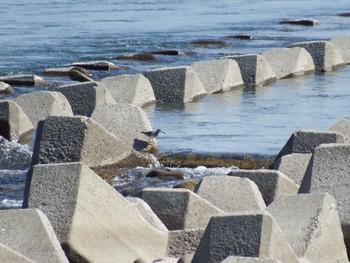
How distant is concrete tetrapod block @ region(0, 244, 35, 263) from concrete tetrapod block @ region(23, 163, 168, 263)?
75 centimetres

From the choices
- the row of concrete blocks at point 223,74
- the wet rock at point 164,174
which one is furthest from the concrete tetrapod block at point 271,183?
the row of concrete blocks at point 223,74

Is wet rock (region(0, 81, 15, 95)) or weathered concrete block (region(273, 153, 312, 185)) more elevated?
weathered concrete block (region(273, 153, 312, 185))

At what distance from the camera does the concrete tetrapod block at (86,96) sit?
47.4ft

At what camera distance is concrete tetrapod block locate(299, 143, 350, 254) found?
8656mm

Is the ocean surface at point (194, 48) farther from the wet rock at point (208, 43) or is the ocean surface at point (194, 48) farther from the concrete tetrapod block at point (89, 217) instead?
the concrete tetrapod block at point (89, 217)

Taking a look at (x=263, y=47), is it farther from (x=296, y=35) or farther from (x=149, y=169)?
(x=149, y=169)

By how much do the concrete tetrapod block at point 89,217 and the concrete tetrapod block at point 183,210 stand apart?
1.46ft

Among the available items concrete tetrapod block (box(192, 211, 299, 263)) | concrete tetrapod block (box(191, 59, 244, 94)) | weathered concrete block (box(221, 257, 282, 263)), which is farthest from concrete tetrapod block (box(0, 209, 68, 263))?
concrete tetrapod block (box(191, 59, 244, 94))

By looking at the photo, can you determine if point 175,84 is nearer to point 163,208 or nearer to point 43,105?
point 43,105

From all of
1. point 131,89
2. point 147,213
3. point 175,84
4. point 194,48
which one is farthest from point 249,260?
point 194,48

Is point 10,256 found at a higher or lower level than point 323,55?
higher

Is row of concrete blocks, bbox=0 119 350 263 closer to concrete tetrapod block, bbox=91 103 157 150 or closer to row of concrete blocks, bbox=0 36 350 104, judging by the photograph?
concrete tetrapod block, bbox=91 103 157 150

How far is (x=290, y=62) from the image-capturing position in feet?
63.3

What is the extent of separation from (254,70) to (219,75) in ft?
2.82
